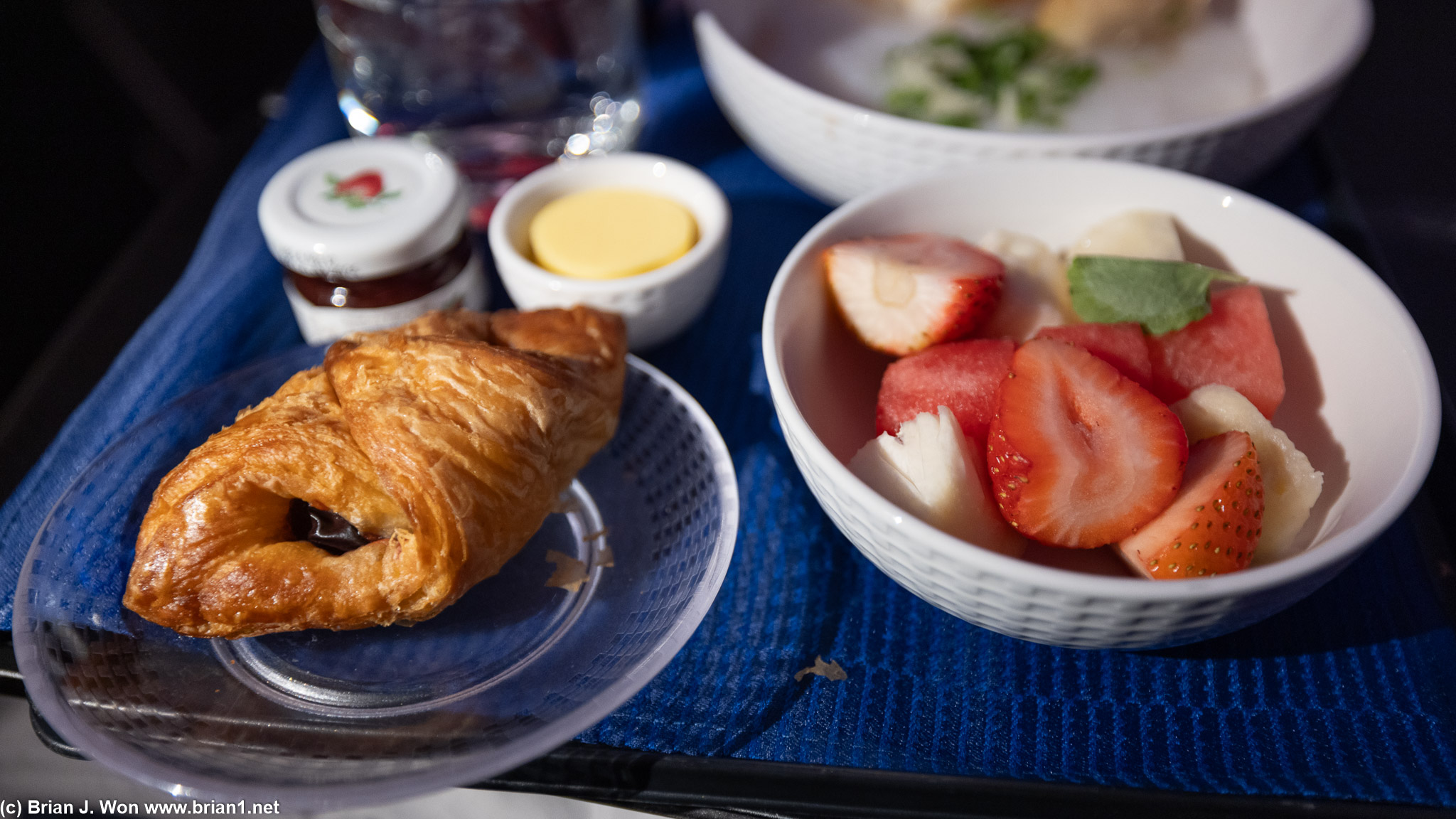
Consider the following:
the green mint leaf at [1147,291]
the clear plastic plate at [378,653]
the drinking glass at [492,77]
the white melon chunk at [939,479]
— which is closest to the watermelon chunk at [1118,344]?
the green mint leaf at [1147,291]

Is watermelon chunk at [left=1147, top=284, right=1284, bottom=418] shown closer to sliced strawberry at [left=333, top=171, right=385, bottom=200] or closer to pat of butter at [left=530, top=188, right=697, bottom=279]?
pat of butter at [left=530, top=188, right=697, bottom=279]

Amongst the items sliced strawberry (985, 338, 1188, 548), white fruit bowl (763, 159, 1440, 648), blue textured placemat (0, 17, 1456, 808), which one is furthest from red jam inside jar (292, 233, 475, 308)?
sliced strawberry (985, 338, 1188, 548)

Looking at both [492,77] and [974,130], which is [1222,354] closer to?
Answer: [974,130]

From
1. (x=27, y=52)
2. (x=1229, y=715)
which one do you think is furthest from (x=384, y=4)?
(x=1229, y=715)

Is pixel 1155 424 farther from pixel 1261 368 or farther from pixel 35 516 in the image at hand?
pixel 35 516

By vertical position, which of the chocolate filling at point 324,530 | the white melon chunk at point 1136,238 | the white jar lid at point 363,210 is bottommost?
the white melon chunk at point 1136,238

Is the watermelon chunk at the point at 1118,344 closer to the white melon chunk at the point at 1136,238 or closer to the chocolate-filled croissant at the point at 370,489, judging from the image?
the white melon chunk at the point at 1136,238
